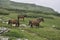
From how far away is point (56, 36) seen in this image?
44.4 m

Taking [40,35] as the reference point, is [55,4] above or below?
below

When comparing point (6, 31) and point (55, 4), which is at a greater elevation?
point (6, 31)

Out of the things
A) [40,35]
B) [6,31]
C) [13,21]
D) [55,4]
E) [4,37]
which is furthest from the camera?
[55,4]

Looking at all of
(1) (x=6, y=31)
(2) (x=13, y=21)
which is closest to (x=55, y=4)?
(2) (x=13, y=21)

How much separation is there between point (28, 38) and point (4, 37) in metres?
3.74

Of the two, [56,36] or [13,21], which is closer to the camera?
[56,36]

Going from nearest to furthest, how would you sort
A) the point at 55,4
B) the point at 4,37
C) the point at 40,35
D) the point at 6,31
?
the point at 4,37
the point at 6,31
the point at 40,35
the point at 55,4

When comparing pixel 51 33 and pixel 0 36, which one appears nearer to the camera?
pixel 0 36

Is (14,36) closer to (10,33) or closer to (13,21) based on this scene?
(10,33)

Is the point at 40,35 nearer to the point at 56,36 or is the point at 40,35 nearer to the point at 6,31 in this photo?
the point at 56,36

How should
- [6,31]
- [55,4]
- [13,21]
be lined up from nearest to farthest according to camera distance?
[6,31]
[13,21]
[55,4]

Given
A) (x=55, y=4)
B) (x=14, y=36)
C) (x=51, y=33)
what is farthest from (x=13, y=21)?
(x=55, y=4)

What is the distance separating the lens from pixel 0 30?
4197 centimetres

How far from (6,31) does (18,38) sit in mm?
3451
